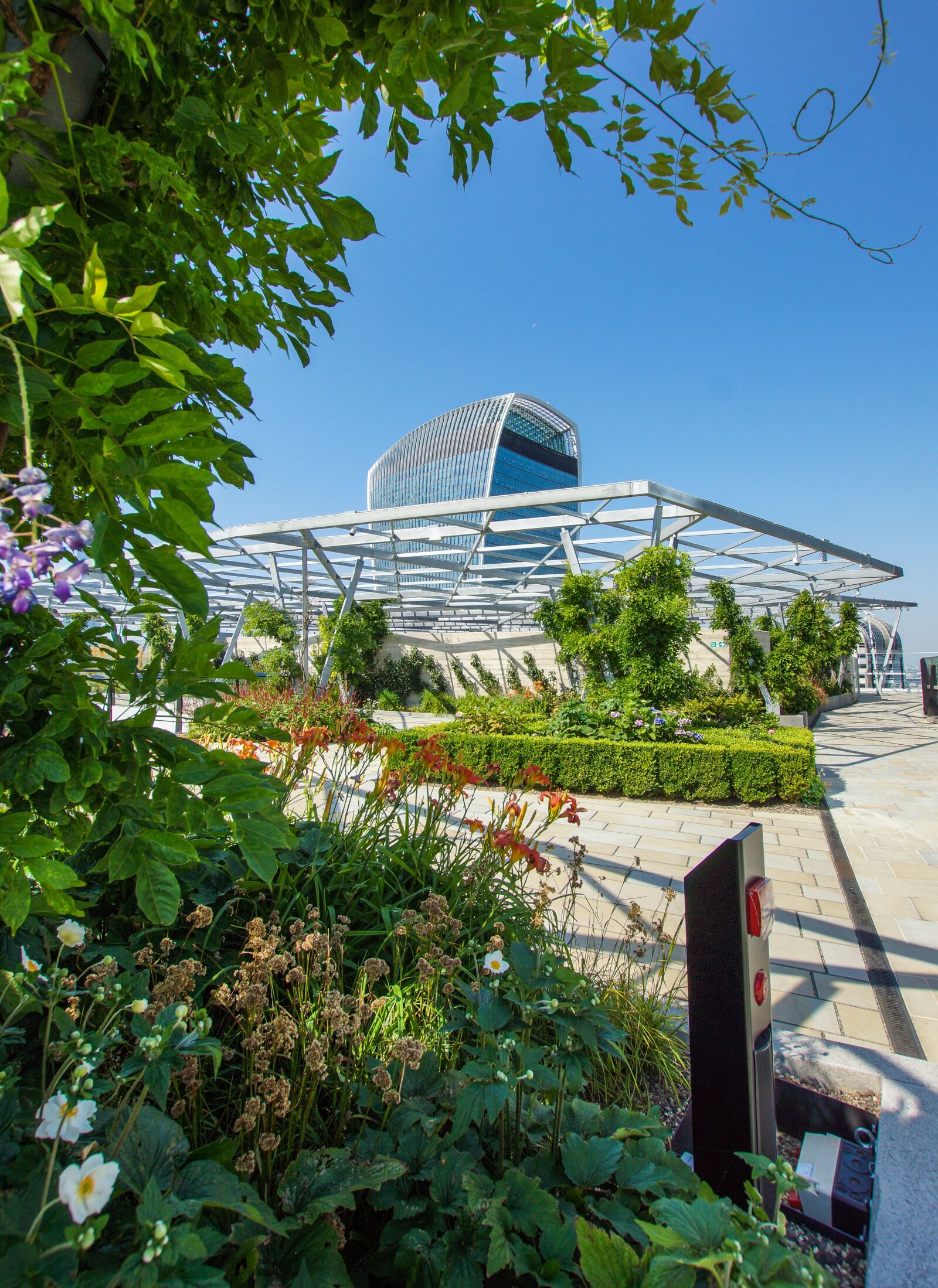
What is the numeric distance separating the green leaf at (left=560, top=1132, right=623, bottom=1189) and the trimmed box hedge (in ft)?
18.9

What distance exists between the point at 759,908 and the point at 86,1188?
4.78ft

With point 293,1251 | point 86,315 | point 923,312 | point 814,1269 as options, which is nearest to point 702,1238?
point 814,1269

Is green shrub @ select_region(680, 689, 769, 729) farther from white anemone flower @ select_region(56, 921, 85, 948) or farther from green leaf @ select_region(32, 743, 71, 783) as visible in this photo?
green leaf @ select_region(32, 743, 71, 783)

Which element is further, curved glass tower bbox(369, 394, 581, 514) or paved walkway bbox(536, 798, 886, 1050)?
curved glass tower bbox(369, 394, 581, 514)

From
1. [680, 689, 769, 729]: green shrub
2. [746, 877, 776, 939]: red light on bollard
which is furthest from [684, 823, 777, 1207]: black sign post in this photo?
[680, 689, 769, 729]: green shrub

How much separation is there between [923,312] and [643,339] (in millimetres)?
2675

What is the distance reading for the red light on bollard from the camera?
1.54 meters

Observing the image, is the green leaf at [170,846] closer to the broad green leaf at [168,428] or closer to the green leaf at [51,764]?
the green leaf at [51,764]

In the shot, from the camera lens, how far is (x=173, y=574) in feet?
2.48

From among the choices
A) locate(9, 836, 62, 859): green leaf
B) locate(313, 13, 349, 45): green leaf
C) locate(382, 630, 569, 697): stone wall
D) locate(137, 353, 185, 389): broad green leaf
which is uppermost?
locate(382, 630, 569, 697): stone wall

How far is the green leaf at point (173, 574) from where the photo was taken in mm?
742

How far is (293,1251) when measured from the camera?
0.94 metres

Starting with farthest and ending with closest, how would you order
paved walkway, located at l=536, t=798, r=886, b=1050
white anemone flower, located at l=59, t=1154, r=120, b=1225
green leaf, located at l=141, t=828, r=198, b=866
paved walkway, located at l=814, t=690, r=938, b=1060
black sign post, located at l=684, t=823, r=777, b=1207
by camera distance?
paved walkway, located at l=814, t=690, r=938, b=1060, paved walkway, located at l=536, t=798, r=886, b=1050, black sign post, located at l=684, t=823, r=777, b=1207, green leaf, located at l=141, t=828, r=198, b=866, white anemone flower, located at l=59, t=1154, r=120, b=1225

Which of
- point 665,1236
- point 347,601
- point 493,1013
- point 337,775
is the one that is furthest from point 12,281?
point 347,601
